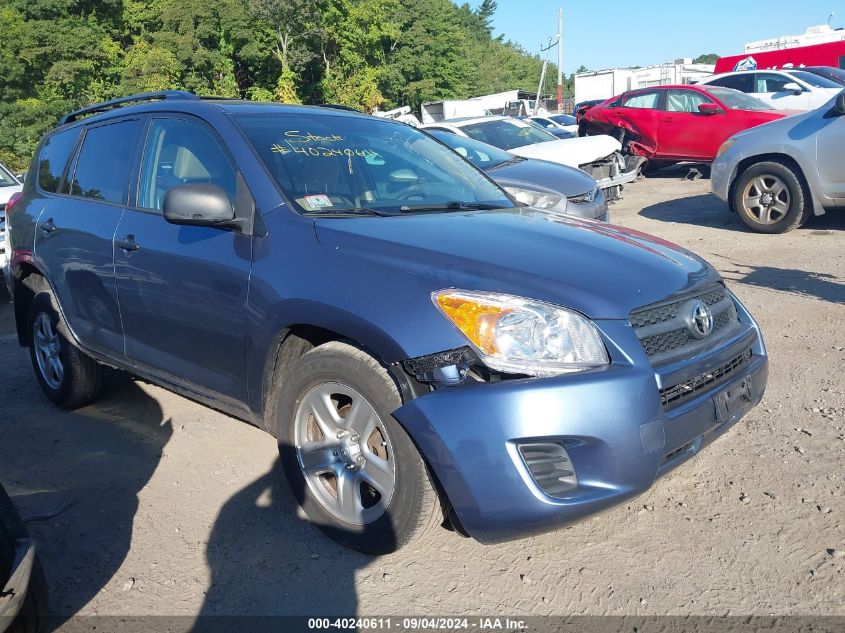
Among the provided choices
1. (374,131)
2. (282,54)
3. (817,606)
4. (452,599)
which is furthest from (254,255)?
(282,54)

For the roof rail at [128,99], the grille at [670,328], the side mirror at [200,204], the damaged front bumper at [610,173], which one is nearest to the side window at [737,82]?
the damaged front bumper at [610,173]

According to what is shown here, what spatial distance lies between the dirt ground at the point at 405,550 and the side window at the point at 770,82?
1218 cm

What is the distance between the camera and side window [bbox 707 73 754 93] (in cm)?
1499

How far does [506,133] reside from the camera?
1088 cm

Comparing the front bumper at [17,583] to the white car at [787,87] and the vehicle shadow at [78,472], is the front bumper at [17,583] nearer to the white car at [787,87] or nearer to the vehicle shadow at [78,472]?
the vehicle shadow at [78,472]

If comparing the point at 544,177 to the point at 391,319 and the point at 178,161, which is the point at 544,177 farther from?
the point at 391,319

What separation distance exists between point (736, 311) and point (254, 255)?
81.5 inches

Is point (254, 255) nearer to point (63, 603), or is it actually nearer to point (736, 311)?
point (63, 603)

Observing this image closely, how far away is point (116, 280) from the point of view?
3.75m

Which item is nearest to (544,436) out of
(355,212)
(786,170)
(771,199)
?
(355,212)

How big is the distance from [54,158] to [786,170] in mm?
7260

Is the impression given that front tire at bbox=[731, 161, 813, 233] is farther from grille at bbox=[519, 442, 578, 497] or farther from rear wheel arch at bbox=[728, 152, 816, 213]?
grille at bbox=[519, 442, 578, 497]

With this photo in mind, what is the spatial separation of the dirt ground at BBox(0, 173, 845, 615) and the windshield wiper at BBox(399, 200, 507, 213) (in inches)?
57.0

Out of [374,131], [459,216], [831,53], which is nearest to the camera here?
[459,216]
